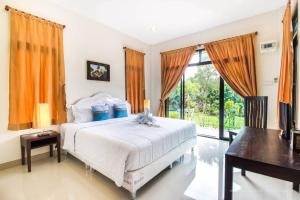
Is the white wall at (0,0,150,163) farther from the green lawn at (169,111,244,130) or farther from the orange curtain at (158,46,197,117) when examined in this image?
the green lawn at (169,111,244,130)

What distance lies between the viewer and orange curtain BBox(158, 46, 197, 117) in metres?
4.55

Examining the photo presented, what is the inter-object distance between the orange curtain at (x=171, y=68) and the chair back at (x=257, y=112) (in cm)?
226

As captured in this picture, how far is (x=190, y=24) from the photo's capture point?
3900 millimetres

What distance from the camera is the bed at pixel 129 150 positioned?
1821 millimetres

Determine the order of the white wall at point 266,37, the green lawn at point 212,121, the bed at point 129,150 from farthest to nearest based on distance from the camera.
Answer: the green lawn at point 212,121 → the white wall at point 266,37 → the bed at point 129,150

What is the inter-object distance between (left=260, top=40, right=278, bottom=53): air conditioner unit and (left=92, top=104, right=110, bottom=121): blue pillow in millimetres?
3678

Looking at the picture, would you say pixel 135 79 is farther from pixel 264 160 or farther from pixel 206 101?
pixel 264 160

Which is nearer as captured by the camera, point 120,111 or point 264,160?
point 264,160

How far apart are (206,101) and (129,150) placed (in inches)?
128

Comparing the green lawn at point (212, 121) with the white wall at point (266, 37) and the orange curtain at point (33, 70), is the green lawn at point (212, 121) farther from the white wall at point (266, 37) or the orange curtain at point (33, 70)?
the orange curtain at point (33, 70)

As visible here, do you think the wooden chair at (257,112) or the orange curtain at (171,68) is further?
the orange curtain at (171,68)

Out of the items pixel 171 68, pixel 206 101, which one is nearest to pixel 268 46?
pixel 206 101

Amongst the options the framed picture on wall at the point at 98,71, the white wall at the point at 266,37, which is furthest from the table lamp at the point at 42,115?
the white wall at the point at 266,37

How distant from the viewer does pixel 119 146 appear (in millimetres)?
1915
